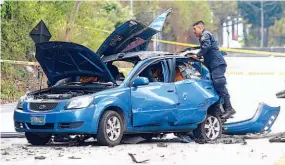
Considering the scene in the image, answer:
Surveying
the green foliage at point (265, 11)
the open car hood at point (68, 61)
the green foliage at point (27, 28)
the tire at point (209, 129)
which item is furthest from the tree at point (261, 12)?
the open car hood at point (68, 61)

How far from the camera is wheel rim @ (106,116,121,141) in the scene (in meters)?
14.1

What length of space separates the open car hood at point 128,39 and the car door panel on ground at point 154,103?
3.09ft

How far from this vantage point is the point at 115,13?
58281mm

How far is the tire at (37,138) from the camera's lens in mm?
14781

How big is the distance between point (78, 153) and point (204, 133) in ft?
10.6

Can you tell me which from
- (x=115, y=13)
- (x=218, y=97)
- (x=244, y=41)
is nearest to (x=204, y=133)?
(x=218, y=97)

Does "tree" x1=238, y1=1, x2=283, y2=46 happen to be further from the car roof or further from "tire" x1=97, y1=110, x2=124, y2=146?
"tire" x1=97, y1=110, x2=124, y2=146

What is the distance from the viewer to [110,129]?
1416 cm

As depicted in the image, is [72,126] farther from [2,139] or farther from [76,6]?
[76,6]

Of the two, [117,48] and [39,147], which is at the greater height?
[117,48]

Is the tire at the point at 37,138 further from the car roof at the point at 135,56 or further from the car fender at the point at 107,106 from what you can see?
the car roof at the point at 135,56

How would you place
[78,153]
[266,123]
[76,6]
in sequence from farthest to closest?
[76,6] → [266,123] → [78,153]

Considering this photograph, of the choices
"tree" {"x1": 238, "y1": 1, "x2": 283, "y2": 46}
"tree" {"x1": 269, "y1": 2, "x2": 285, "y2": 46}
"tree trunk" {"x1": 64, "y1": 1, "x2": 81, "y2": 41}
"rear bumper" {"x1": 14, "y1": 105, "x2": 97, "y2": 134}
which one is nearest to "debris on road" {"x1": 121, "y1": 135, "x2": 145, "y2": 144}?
"rear bumper" {"x1": 14, "y1": 105, "x2": 97, "y2": 134}

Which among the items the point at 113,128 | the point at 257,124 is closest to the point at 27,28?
the point at 257,124
